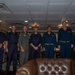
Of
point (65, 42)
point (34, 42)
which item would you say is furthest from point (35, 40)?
point (65, 42)

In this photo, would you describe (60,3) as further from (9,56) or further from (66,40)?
(9,56)

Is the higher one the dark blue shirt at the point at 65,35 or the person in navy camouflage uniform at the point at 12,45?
the dark blue shirt at the point at 65,35

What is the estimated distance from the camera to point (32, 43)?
5.73 meters

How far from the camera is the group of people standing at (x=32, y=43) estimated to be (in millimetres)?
5457

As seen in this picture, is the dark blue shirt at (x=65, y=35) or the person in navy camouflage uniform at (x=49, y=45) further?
the person in navy camouflage uniform at (x=49, y=45)

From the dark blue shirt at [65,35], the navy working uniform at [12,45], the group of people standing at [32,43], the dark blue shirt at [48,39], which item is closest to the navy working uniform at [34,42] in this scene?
the group of people standing at [32,43]

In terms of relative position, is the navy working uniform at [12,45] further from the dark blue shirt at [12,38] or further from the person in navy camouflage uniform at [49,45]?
the person in navy camouflage uniform at [49,45]

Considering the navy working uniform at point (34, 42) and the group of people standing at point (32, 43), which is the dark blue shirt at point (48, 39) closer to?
the group of people standing at point (32, 43)

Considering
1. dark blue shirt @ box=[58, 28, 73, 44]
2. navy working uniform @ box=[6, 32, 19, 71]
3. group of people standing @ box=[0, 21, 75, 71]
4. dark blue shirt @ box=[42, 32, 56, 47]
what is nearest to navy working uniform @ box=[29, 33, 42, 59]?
group of people standing @ box=[0, 21, 75, 71]

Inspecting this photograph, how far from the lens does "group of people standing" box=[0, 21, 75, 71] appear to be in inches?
215

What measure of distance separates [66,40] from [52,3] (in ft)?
4.65

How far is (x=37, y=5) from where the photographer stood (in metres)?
6.30

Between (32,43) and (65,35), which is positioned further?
(32,43)

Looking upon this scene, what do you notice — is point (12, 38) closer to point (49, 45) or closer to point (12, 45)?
point (12, 45)
